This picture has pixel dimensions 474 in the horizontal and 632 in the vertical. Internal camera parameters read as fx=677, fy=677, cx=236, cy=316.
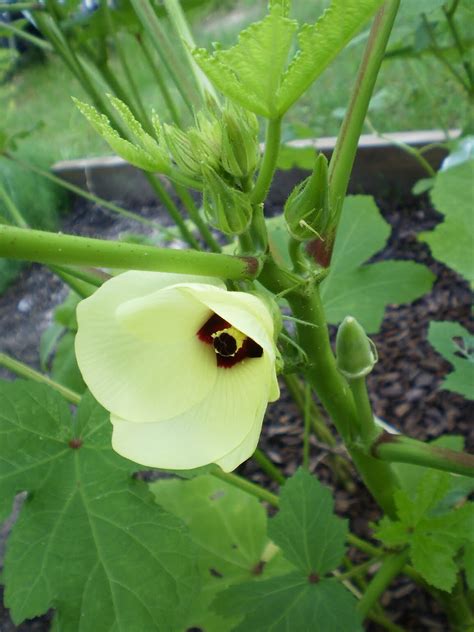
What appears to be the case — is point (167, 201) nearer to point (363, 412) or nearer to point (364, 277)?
point (364, 277)

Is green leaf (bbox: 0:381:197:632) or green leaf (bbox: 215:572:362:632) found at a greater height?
green leaf (bbox: 0:381:197:632)

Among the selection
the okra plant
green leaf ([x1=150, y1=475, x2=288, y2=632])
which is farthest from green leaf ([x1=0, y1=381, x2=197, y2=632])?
green leaf ([x1=150, y1=475, x2=288, y2=632])

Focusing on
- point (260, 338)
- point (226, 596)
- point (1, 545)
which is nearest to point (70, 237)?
point (260, 338)

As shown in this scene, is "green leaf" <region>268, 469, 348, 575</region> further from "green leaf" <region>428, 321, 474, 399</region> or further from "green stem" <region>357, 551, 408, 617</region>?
"green leaf" <region>428, 321, 474, 399</region>

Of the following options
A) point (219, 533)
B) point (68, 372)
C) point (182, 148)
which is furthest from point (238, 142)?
point (68, 372)

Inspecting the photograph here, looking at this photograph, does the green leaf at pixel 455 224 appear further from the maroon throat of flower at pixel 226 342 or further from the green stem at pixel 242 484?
the maroon throat of flower at pixel 226 342
